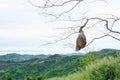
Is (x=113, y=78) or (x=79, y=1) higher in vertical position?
(x=79, y=1)

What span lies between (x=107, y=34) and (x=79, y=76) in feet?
21.9

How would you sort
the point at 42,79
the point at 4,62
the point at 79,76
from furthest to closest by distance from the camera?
the point at 4,62 < the point at 42,79 < the point at 79,76

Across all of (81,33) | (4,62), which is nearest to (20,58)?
(4,62)

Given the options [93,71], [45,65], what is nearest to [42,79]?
[93,71]

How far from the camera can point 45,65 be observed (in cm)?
8919

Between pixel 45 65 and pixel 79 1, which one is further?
pixel 45 65

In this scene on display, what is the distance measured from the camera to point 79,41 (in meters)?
6.01

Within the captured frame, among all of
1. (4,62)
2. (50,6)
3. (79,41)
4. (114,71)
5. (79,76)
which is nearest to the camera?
(79,41)

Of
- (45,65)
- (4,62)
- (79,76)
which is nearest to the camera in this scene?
(79,76)

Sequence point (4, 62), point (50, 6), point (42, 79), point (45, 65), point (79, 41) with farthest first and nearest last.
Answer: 1. point (4, 62)
2. point (45, 65)
3. point (42, 79)
4. point (50, 6)
5. point (79, 41)

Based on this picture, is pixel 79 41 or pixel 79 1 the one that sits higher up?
pixel 79 1

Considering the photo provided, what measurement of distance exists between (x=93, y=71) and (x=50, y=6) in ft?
16.9

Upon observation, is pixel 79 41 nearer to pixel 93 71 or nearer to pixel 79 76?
pixel 93 71

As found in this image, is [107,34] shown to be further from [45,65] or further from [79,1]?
[45,65]
